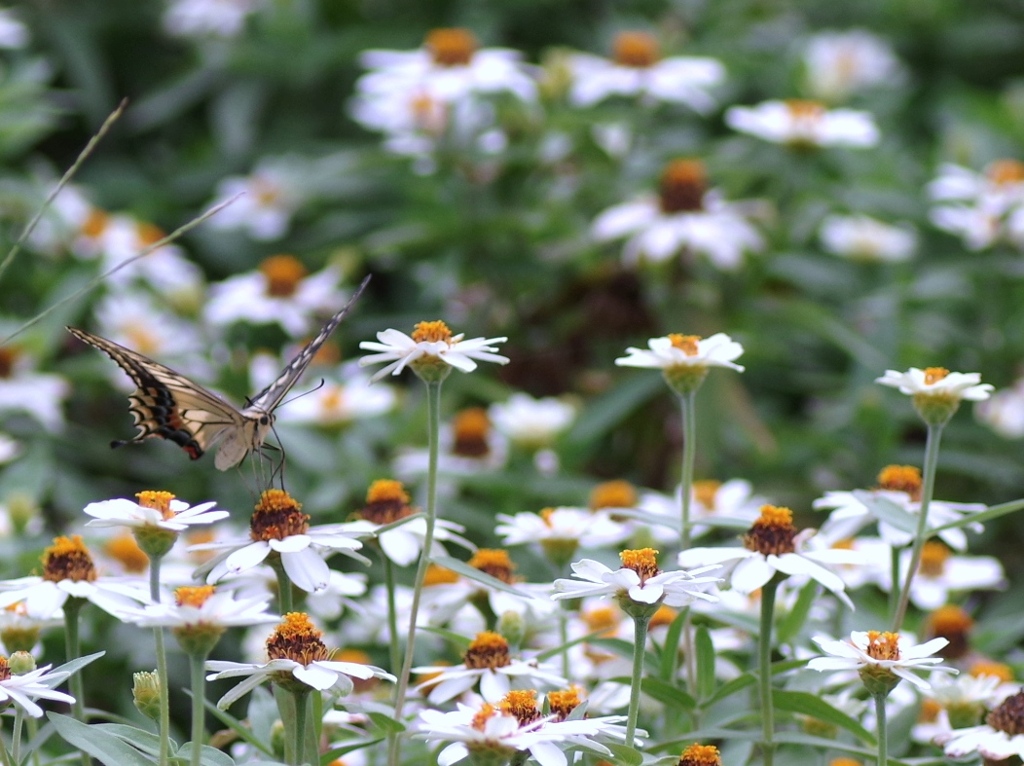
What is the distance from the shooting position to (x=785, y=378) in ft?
8.43

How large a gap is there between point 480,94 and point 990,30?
156cm

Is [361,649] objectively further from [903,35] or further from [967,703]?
[903,35]

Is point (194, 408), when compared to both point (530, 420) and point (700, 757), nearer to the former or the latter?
point (700, 757)

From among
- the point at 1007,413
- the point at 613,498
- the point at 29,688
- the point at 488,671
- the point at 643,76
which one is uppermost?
the point at 643,76

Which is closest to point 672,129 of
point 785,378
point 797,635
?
point 785,378

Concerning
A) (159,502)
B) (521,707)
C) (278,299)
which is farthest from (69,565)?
(278,299)

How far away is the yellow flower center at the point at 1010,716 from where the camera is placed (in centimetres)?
102

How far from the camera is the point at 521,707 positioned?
2.84 ft

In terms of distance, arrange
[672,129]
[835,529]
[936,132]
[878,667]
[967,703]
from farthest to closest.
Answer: [936,132] < [672,129] < [835,529] < [967,703] < [878,667]

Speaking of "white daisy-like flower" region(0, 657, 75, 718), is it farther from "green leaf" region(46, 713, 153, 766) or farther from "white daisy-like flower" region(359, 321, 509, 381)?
"white daisy-like flower" region(359, 321, 509, 381)

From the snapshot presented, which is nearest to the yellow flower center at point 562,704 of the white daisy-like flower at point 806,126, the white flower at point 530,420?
the white flower at point 530,420

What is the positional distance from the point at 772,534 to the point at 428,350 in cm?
30

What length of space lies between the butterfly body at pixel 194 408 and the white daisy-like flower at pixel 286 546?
0.15 m

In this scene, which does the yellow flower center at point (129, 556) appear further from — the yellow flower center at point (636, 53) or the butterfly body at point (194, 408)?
the yellow flower center at point (636, 53)
